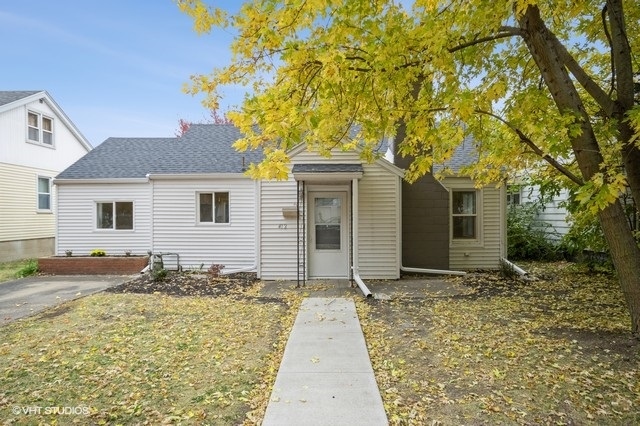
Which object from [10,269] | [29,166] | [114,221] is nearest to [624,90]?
[114,221]

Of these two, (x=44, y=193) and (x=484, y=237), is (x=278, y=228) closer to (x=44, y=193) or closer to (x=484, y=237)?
(x=484, y=237)

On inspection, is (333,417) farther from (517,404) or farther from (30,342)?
(30,342)

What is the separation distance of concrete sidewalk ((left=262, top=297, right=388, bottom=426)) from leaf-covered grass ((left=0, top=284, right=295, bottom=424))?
0.23 meters

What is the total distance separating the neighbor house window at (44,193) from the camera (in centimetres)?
1598

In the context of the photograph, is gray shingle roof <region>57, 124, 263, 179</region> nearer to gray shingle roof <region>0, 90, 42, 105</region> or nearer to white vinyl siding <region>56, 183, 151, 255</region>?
white vinyl siding <region>56, 183, 151, 255</region>

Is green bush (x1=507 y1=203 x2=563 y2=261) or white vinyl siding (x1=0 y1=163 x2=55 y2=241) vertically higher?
white vinyl siding (x1=0 y1=163 x2=55 y2=241)

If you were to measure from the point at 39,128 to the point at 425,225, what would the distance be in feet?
53.3

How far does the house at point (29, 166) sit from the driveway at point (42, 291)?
18.3 ft

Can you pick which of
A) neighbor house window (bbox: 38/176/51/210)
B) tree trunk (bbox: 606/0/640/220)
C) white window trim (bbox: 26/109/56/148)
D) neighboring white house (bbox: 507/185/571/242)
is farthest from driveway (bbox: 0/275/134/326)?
neighboring white house (bbox: 507/185/571/242)

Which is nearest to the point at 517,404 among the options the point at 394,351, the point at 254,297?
the point at 394,351

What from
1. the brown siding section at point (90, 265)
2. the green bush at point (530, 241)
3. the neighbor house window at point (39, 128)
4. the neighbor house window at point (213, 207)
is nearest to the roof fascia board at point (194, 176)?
the neighbor house window at point (213, 207)

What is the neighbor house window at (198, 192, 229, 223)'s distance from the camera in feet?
39.2

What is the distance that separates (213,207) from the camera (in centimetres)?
1194

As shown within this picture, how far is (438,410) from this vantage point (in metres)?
3.39
